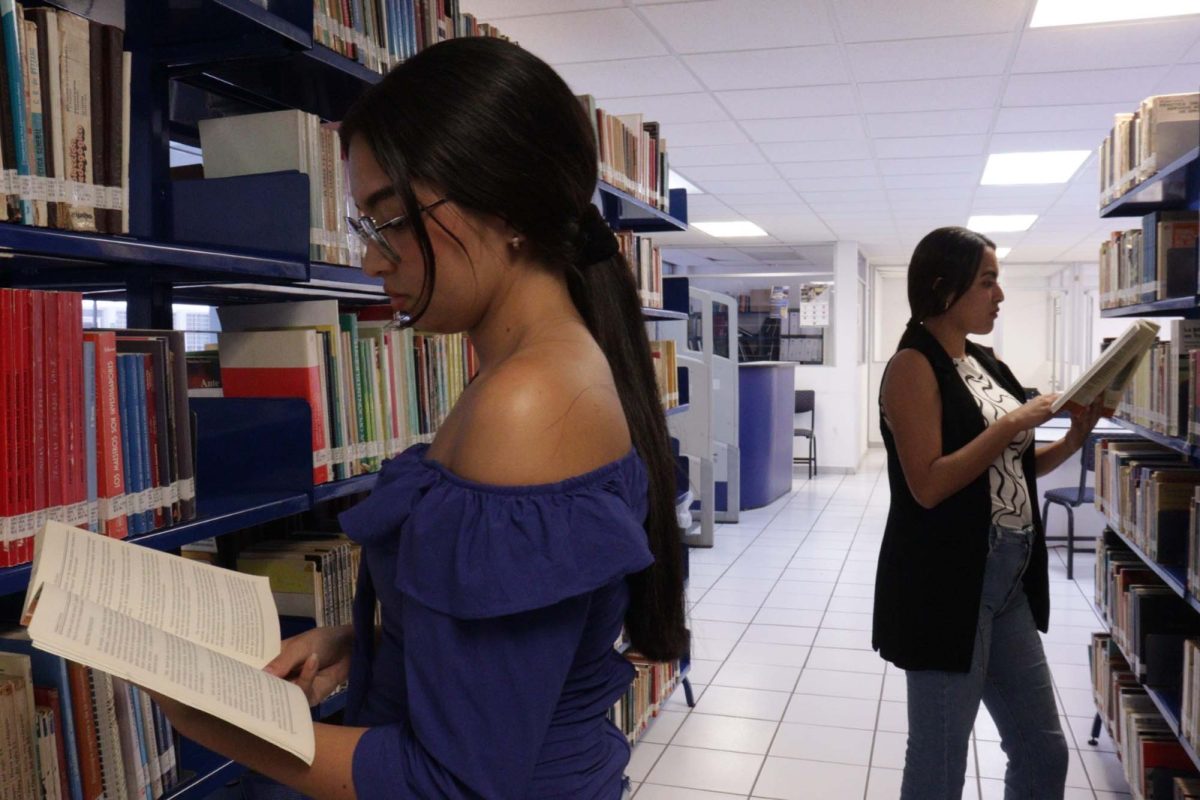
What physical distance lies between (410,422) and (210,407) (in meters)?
0.47

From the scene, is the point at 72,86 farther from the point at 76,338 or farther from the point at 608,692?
the point at 608,692

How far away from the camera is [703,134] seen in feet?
18.2

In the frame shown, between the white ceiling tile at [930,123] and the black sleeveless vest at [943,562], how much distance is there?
341 cm

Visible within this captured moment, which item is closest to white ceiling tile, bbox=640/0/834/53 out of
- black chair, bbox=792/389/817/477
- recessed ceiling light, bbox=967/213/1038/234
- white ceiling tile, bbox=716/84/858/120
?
white ceiling tile, bbox=716/84/858/120

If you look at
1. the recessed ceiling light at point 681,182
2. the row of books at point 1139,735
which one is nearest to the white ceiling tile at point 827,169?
the recessed ceiling light at point 681,182

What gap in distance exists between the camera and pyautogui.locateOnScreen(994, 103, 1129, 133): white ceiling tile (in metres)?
4.92

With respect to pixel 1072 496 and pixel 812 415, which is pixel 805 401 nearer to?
pixel 812 415

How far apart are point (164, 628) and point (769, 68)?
405cm

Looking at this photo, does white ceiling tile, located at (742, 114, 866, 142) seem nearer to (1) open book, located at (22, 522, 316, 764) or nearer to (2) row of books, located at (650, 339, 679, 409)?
(2) row of books, located at (650, 339, 679, 409)

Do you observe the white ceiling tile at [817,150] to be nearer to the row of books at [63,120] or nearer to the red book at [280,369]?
the red book at [280,369]

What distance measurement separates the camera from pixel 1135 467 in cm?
283

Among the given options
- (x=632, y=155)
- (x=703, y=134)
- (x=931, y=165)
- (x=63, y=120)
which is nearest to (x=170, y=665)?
(x=63, y=120)

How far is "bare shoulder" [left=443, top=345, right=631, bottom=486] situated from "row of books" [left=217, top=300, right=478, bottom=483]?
32.0 inches

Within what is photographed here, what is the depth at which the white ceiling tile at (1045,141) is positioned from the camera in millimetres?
5500
